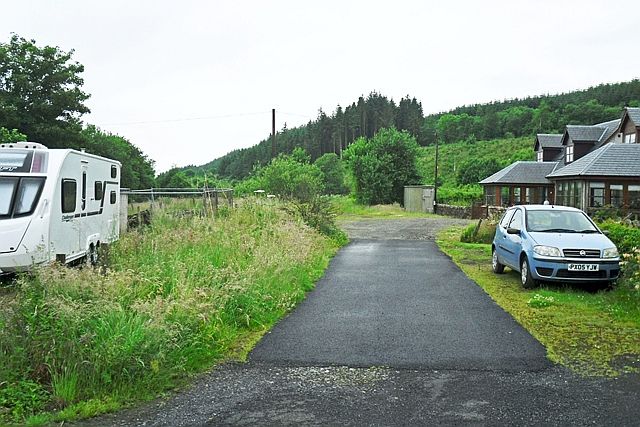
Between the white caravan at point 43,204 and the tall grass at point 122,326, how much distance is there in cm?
209

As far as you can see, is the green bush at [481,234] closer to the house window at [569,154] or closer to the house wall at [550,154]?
the house window at [569,154]

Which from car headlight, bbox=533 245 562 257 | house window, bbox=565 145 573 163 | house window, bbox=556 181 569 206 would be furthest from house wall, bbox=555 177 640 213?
car headlight, bbox=533 245 562 257

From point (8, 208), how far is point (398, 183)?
49.9 meters

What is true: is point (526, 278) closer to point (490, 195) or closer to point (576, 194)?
point (576, 194)

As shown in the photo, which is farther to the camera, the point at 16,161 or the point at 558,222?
the point at 558,222

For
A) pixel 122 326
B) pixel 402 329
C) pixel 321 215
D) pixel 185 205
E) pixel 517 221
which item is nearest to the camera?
pixel 122 326

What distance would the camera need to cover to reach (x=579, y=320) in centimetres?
862

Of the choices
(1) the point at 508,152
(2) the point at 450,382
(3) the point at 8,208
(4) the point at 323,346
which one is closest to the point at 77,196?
(3) the point at 8,208

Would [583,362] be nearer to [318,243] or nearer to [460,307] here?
[460,307]

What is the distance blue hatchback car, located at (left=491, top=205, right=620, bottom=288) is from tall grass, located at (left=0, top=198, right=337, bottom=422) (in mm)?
4637

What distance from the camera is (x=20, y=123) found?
4262 cm

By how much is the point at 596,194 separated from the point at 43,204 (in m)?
29.7

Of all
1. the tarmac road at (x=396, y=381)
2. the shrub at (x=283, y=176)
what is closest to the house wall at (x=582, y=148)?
the shrub at (x=283, y=176)

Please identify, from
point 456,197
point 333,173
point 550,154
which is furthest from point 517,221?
point 333,173
